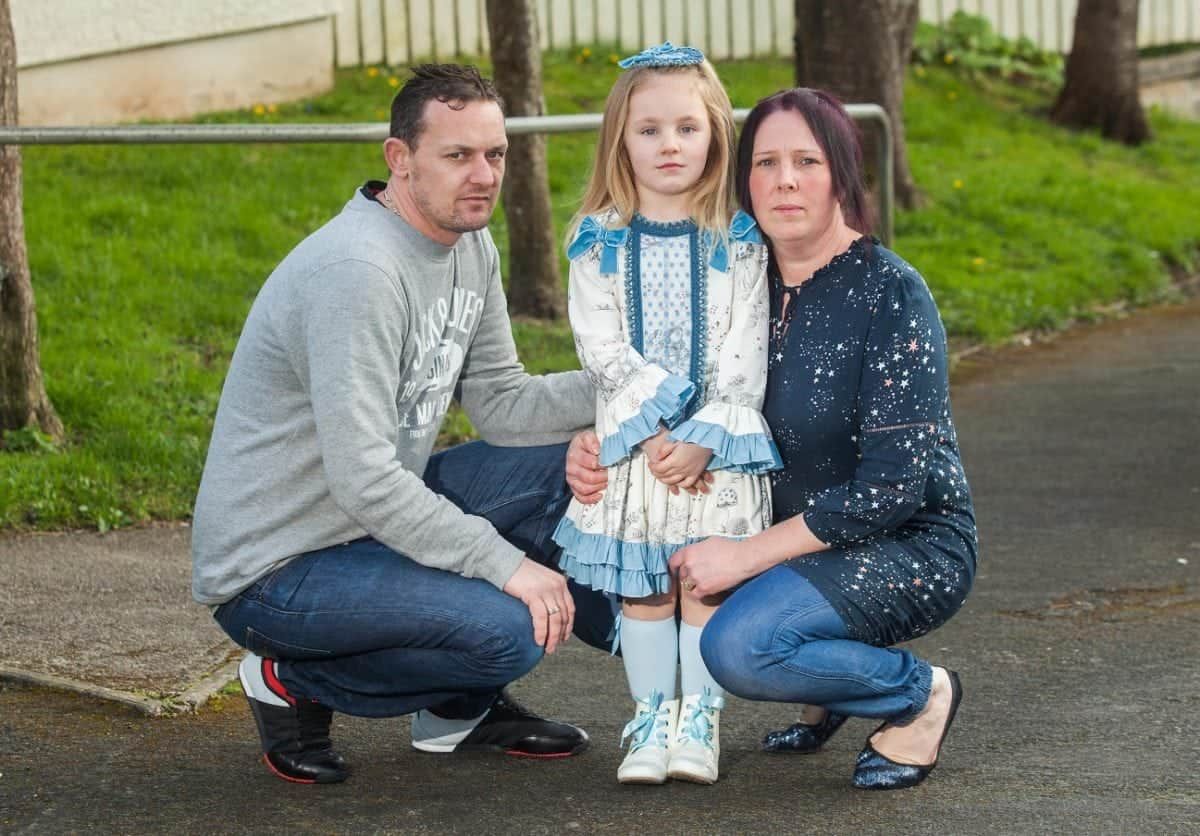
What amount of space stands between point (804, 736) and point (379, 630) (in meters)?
0.99

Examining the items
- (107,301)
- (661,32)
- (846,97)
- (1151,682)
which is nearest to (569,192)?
(846,97)

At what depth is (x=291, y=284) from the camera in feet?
11.9

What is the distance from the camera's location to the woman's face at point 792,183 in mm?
3660

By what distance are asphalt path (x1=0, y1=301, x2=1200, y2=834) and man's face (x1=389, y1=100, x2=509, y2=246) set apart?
1.19 meters

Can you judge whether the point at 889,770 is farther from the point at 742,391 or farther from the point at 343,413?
the point at 343,413

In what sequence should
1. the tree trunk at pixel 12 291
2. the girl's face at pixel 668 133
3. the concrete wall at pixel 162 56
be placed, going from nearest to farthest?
the girl's face at pixel 668 133
the tree trunk at pixel 12 291
the concrete wall at pixel 162 56

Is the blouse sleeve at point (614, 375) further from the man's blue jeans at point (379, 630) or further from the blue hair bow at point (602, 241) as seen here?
the man's blue jeans at point (379, 630)

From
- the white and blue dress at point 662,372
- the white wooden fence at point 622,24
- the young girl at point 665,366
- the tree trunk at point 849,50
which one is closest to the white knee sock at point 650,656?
the young girl at point 665,366

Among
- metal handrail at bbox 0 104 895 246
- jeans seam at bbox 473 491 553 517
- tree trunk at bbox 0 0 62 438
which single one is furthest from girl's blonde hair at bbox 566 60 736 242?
tree trunk at bbox 0 0 62 438

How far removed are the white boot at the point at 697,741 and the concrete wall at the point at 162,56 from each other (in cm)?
763

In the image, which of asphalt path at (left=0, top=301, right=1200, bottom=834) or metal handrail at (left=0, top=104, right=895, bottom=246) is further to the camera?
metal handrail at (left=0, top=104, right=895, bottom=246)

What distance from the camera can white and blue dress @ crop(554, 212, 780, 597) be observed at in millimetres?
3693

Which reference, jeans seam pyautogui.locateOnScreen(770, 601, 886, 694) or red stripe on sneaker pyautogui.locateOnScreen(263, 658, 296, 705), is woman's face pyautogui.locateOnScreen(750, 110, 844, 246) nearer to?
jeans seam pyautogui.locateOnScreen(770, 601, 886, 694)

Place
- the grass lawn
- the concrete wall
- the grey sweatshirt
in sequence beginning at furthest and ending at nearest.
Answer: the concrete wall < the grass lawn < the grey sweatshirt
